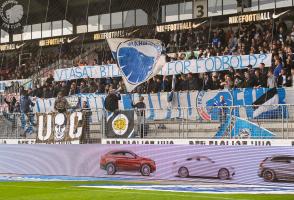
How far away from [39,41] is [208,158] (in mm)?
17708

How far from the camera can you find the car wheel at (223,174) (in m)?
20.2

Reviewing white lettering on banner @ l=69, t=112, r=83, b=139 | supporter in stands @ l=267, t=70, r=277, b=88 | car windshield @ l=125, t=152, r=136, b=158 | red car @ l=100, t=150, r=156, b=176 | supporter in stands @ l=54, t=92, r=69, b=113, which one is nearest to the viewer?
supporter in stands @ l=267, t=70, r=277, b=88

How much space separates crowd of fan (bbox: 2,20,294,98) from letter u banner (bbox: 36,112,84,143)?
3044 millimetres

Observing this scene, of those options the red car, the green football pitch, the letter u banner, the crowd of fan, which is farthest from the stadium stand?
the green football pitch

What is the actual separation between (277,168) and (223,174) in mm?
2054

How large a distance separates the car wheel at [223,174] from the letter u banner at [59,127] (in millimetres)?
5837

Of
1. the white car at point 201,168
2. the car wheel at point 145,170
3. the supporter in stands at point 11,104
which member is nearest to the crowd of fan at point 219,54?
the supporter in stands at point 11,104

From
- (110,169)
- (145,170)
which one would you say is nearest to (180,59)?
(145,170)

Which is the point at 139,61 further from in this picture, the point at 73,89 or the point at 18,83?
the point at 18,83

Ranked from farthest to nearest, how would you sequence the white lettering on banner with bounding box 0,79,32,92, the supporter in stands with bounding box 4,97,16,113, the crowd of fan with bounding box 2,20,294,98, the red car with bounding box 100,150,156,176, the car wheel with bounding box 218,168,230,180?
the white lettering on banner with bounding box 0,79,32,92 < the supporter in stands with bounding box 4,97,16,113 < the red car with bounding box 100,150,156,176 < the crowd of fan with bounding box 2,20,294,98 < the car wheel with bounding box 218,168,230,180

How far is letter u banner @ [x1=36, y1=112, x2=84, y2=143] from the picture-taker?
23153 mm

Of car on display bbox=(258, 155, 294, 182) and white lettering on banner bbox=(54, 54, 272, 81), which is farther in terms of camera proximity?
white lettering on banner bbox=(54, 54, 272, 81)

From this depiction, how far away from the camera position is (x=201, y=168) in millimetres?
20781

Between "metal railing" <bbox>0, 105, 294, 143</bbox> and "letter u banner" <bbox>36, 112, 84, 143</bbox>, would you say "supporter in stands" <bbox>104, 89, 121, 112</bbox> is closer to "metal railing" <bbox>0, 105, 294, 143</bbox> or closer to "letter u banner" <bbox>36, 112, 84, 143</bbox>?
"metal railing" <bbox>0, 105, 294, 143</bbox>
